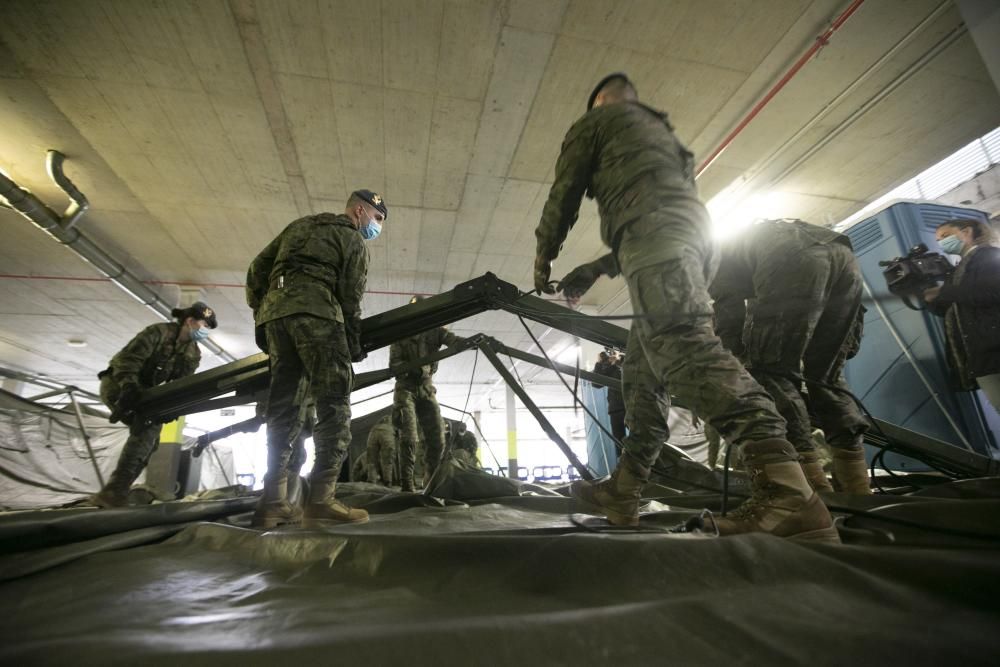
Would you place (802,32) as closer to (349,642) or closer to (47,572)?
(349,642)

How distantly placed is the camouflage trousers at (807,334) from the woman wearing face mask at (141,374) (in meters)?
3.65

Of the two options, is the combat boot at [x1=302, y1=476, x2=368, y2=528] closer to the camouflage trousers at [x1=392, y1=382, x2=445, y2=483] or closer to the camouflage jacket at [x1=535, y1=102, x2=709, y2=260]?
the camouflage jacket at [x1=535, y1=102, x2=709, y2=260]

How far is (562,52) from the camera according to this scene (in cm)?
311

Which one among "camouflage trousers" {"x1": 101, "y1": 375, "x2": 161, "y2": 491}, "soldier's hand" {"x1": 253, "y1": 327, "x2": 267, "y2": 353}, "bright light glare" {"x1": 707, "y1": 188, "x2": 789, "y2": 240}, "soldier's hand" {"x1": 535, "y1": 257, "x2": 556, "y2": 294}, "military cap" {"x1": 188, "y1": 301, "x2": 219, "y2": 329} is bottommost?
"camouflage trousers" {"x1": 101, "y1": 375, "x2": 161, "y2": 491}

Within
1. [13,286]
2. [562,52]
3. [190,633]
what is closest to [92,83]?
[562,52]

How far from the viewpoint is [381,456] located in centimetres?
524

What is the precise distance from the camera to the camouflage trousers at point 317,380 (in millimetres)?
1898

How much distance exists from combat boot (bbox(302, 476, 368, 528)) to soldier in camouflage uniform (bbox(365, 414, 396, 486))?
135 inches

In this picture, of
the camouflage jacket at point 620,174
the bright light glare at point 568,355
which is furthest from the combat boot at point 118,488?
the bright light glare at point 568,355

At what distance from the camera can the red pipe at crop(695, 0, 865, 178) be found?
2939mm

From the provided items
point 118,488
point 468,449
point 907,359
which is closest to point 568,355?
point 468,449

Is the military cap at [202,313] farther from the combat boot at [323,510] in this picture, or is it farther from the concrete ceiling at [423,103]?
the combat boot at [323,510]

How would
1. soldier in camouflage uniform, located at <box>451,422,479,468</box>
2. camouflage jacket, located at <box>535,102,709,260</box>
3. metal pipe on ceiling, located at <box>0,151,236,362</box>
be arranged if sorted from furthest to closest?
soldier in camouflage uniform, located at <box>451,422,479,468</box>
metal pipe on ceiling, located at <box>0,151,236,362</box>
camouflage jacket, located at <box>535,102,709,260</box>

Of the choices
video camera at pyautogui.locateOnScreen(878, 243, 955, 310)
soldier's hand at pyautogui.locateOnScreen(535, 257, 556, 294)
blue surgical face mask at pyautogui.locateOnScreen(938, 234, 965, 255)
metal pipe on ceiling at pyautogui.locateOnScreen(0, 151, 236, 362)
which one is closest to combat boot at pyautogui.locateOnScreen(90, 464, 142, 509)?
metal pipe on ceiling at pyautogui.locateOnScreen(0, 151, 236, 362)
